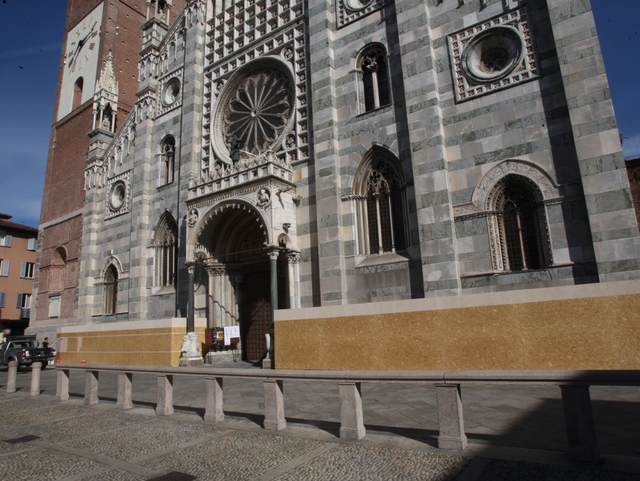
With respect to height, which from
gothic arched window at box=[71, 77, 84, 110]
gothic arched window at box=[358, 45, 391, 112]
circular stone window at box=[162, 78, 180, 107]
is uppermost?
gothic arched window at box=[71, 77, 84, 110]

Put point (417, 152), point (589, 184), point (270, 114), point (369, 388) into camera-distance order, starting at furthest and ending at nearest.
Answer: point (270, 114) → point (417, 152) → point (589, 184) → point (369, 388)

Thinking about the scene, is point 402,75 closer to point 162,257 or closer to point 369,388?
point 369,388

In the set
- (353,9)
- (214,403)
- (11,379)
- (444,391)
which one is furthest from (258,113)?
(444,391)

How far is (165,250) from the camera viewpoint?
73.9ft

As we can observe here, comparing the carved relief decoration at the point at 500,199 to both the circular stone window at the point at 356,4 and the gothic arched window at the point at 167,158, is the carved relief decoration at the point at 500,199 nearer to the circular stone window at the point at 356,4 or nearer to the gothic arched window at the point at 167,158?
the circular stone window at the point at 356,4

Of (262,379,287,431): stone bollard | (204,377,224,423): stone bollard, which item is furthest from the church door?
(262,379,287,431): stone bollard

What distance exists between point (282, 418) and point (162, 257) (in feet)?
55.9

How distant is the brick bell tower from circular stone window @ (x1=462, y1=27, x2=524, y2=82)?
21154mm

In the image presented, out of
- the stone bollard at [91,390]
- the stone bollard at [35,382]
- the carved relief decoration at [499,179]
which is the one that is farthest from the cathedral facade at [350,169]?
the stone bollard at [91,390]

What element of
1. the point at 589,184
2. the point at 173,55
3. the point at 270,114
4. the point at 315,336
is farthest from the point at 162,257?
the point at 589,184

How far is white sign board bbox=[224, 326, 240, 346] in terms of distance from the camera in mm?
17906

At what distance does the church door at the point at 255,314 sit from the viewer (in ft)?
60.7

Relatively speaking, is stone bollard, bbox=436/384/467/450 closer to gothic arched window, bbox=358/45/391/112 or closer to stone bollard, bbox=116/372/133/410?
stone bollard, bbox=116/372/133/410

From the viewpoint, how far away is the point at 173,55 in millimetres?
24344
